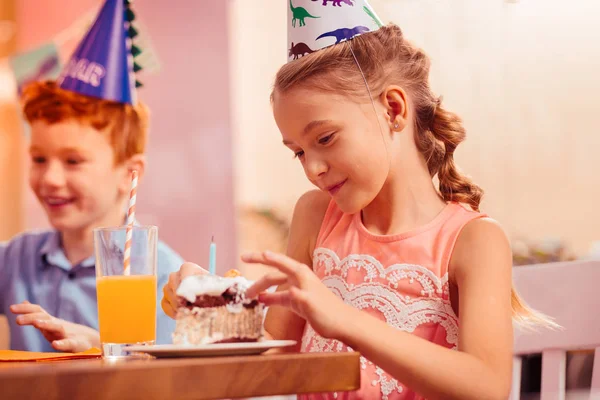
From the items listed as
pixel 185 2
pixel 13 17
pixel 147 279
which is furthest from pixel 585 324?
pixel 13 17

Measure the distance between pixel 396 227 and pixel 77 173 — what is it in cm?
126

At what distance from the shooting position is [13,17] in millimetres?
3127

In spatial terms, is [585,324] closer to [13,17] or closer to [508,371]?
[508,371]

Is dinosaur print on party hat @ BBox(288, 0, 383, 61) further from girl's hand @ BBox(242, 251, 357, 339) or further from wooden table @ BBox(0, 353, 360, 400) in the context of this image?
wooden table @ BBox(0, 353, 360, 400)

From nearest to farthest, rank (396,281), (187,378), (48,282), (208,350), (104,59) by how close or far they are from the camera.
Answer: (187,378) < (208,350) < (396,281) < (104,59) < (48,282)

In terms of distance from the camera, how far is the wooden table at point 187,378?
23.4 inches

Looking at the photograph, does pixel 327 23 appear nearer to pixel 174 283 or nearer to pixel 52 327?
pixel 174 283

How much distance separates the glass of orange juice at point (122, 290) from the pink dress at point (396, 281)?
0.37 meters

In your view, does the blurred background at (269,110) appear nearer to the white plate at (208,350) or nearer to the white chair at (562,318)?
the white chair at (562,318)

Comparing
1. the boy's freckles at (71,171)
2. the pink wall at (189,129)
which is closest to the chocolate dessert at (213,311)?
the boy's freckles at (71,171)

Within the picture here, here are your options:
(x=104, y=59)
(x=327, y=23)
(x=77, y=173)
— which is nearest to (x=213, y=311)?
(x=327, y=23)

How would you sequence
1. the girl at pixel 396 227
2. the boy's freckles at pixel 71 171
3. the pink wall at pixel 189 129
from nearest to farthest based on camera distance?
the girl at pixel 396 227
the boy's freckles at pixel 71 171
the pink wall at pixel 189 129

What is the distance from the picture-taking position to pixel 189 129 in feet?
9.43

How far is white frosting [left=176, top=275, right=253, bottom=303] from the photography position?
2.88 feet
